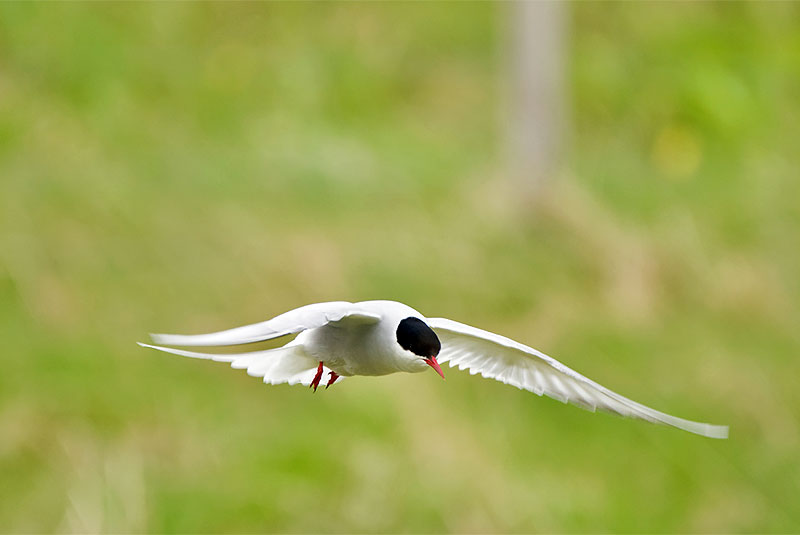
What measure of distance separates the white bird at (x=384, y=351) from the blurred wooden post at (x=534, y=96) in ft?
22.2

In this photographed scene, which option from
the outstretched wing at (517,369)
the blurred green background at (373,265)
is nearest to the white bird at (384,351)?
the outstretched wing at (517,369)

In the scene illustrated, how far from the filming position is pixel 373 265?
8.89m

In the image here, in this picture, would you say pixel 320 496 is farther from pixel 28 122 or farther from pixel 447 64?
pixel 447 64

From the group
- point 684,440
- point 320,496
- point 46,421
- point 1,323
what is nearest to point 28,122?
point 1,323

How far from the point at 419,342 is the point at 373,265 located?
642 cm

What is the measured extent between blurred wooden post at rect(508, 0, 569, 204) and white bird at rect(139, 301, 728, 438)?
22.2 feet

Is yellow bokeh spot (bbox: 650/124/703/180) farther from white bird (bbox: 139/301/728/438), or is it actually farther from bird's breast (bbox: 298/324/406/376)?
bird's breast (bbox: 298/324/406/376)

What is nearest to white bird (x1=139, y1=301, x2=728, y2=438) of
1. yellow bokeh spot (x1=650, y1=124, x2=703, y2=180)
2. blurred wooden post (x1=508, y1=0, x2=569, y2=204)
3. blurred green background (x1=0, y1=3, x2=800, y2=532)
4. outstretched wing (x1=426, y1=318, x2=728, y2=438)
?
outstretched wing (x1=426, y1=318, x2=728, y2=438)

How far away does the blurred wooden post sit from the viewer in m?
10.2

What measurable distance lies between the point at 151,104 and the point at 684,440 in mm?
5525

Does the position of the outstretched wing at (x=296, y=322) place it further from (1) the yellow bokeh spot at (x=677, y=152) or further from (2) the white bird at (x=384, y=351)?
(1) the yellow bokeh spot at (x=677, y=152)

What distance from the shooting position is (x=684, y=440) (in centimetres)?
894

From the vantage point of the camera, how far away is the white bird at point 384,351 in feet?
7.82

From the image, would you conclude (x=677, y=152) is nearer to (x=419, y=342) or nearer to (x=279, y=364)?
(x=279, y=364)
